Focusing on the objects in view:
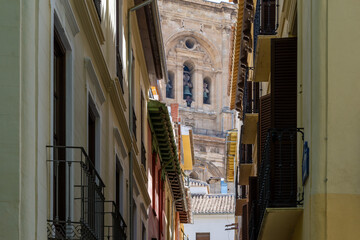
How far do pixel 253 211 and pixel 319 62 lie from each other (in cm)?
900

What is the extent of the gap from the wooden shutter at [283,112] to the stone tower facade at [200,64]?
91.3 metres

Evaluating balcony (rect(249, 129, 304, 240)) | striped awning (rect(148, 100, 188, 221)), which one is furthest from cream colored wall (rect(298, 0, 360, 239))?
striped awning (rect(148, 100, 188, 221))

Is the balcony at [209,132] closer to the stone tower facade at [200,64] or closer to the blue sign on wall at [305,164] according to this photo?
the stone tower facade at [200,64]

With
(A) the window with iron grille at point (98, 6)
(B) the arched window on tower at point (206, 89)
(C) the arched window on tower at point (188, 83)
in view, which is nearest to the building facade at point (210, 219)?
(C) the arched window on tower at point (188, 83)

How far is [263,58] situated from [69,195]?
6.13 m

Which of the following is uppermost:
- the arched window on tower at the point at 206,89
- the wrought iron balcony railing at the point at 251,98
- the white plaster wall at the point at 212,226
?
the arched window on tower at the point at 206,89

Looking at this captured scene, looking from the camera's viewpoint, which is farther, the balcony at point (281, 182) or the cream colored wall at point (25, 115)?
the balcony at point (281, 182)

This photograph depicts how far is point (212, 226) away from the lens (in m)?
63.7

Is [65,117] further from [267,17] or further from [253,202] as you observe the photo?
[253,202]

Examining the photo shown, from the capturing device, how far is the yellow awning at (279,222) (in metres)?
12.6

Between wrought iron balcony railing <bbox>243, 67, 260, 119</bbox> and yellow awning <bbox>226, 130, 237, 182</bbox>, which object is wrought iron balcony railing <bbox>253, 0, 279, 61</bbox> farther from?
yellow awning <bbox>226, 130, 237, 182</bbox>

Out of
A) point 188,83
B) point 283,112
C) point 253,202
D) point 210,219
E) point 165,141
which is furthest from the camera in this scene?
point 188,83

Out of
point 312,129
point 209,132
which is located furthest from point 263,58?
point 209,132

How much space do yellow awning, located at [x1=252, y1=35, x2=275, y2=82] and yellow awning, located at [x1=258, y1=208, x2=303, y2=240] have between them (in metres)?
3.61
